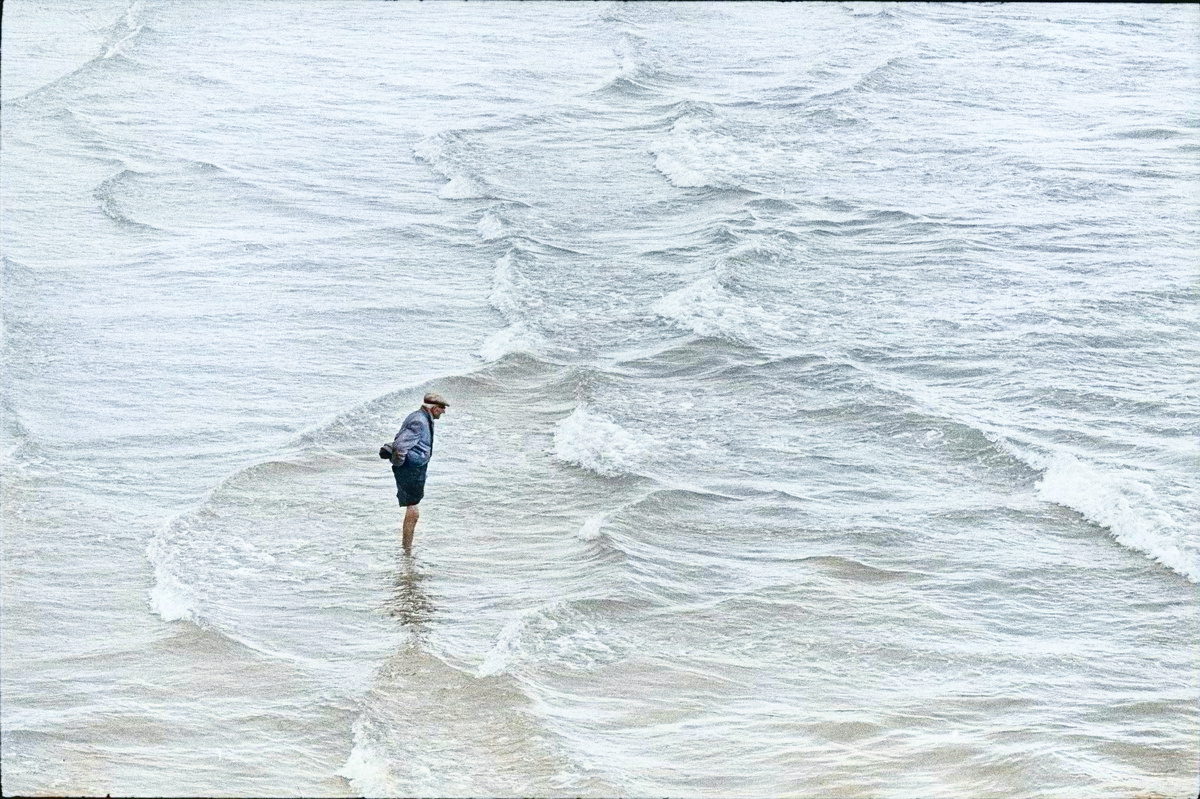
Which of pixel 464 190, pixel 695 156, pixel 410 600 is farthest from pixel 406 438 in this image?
pixel 695 156

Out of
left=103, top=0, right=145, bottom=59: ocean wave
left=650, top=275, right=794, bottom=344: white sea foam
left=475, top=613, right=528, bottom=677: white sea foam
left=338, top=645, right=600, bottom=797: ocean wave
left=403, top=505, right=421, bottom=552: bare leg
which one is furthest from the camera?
left=103, top=0, right=145, bottom=59: ocean wave

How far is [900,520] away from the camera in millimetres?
13484

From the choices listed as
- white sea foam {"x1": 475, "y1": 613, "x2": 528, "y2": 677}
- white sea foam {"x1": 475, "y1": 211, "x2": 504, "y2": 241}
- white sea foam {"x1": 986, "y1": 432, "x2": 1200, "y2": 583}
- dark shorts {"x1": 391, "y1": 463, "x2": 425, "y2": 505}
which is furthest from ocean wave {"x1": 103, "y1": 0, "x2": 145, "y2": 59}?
white sea foam {"x1": 475, "y1": 613, "x2": 528, "y2": 677}

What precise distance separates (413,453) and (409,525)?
676 millimetres

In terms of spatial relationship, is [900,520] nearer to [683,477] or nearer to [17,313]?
[683,477]

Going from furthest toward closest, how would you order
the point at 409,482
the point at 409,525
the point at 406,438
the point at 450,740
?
1. the point at 409,525
2. the point at 409,482
3. the point at 406,438
4. the point at 450,740

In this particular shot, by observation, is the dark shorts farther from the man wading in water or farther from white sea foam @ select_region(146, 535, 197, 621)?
white sea foam @ select_region(146, 535, 197, 621)

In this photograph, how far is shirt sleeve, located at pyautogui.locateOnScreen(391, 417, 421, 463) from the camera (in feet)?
39.6

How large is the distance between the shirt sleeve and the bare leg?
51 centimetres

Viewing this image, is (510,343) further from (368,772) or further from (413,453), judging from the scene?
(368,772)

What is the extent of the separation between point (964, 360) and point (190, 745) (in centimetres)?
1074

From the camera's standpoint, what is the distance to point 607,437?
49.6 ft

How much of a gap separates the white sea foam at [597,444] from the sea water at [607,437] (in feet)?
0.22

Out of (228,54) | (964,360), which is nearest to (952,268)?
Result: (964,360)
